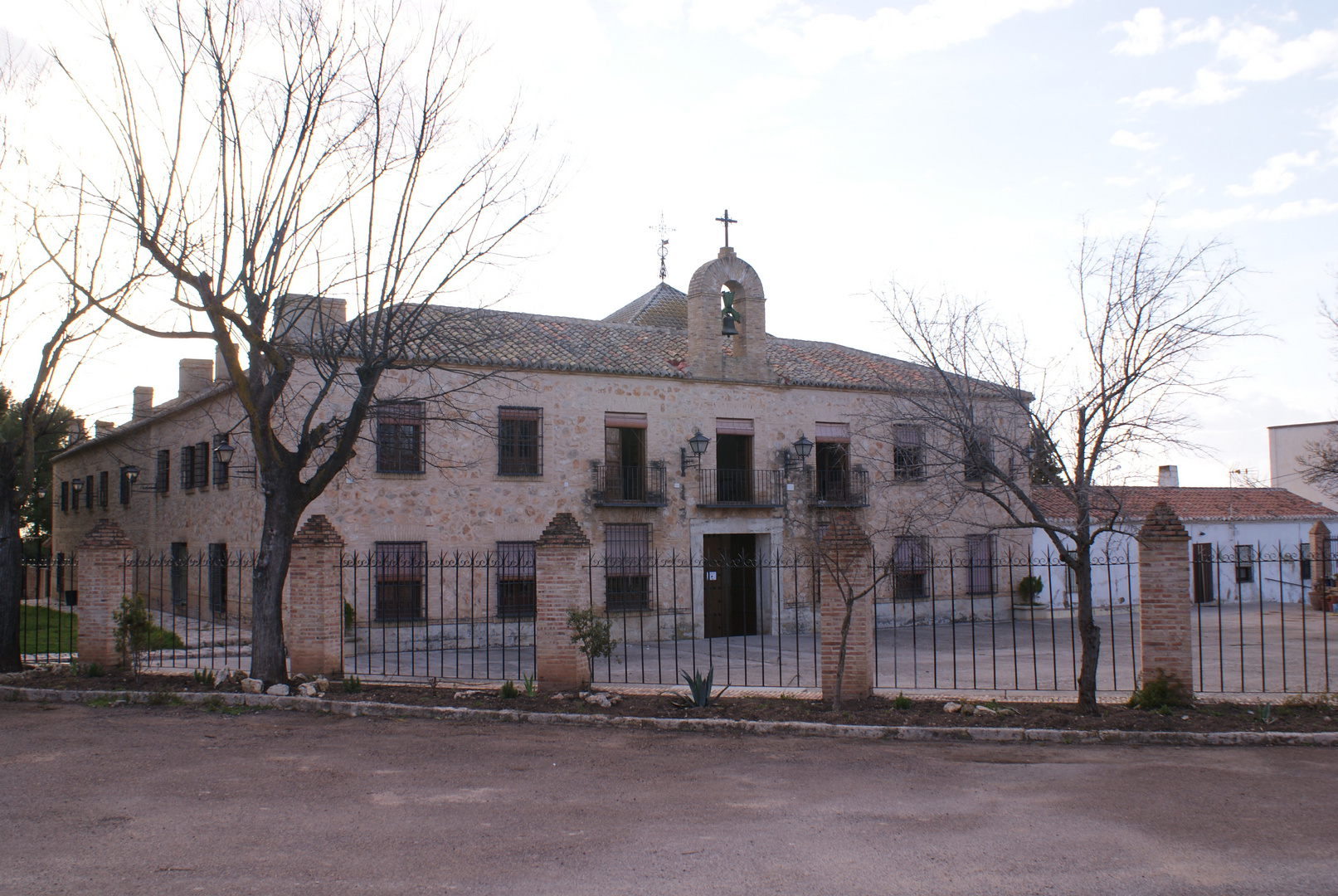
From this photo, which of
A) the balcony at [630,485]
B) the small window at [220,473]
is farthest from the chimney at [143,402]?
the balcony at [630,485]

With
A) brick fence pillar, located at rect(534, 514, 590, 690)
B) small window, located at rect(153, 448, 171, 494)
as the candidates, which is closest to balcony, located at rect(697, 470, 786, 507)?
brick fence pillar, located at rect(534, 514, 590, 690)

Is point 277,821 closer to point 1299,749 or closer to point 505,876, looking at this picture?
point 505,876

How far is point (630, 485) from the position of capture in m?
19.0

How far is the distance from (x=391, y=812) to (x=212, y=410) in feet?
52.2

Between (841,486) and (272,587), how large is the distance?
44.2 feet

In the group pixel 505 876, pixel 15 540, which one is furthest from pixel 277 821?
pixel 15 540

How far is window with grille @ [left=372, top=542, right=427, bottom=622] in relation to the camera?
16281 millimetres

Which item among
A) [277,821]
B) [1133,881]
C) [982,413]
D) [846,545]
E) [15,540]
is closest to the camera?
[1133,881]

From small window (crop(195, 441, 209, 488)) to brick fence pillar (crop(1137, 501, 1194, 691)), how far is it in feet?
60.1

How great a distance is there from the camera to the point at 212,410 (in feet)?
63.9

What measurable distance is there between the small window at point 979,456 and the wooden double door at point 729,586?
10.5m

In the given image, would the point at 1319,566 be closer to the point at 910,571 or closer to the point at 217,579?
the point at 910,571

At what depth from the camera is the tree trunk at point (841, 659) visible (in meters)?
9.14

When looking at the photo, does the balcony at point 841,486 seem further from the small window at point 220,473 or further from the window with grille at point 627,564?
the small window at point 220,473
